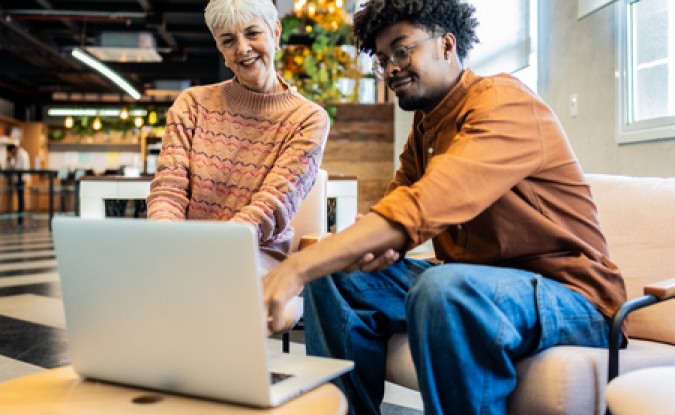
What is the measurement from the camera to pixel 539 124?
1.43 meters

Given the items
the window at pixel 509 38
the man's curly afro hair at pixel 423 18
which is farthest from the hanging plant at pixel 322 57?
the man's curly afro hair at pixel 423 18

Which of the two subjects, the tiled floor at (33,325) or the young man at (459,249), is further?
the tiled floor at (33,325)

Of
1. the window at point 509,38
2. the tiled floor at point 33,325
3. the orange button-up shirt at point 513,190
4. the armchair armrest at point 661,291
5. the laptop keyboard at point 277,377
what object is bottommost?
the tiled floor at point 33,325

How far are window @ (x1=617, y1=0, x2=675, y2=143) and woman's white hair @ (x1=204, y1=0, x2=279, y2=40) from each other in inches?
64.0

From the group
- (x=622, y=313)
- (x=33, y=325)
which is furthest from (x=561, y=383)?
(x=33, y=325)

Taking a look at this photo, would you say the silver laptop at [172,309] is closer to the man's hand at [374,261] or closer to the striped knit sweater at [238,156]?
the man's hand at [374,261]

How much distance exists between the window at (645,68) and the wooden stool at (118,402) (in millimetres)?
2224

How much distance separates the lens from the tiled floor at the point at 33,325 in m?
2.54

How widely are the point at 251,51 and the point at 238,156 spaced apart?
0.30 meters

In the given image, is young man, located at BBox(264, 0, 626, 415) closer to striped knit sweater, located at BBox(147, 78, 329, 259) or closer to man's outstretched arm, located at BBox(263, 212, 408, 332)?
man's outstretched arm, located at BBox(263, 212, 408, 332)

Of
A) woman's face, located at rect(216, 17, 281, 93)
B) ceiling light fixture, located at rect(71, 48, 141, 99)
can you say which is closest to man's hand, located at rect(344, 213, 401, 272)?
woman's face, located at rect(216, 17, 281, 93)

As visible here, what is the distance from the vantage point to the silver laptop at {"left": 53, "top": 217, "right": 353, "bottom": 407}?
0.91 meters

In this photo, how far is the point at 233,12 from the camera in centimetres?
201

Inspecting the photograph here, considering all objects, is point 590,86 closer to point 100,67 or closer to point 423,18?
point 423,18
